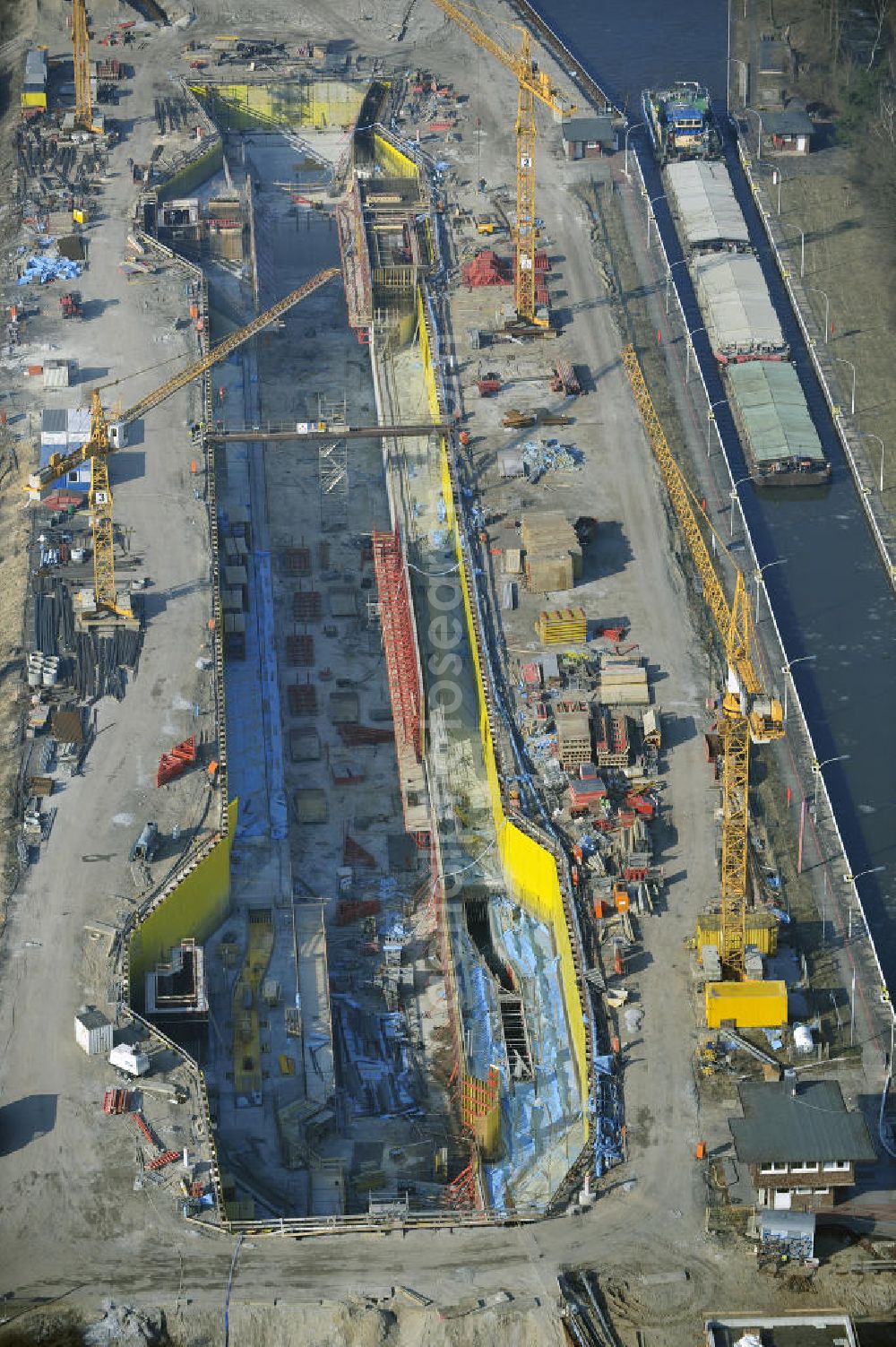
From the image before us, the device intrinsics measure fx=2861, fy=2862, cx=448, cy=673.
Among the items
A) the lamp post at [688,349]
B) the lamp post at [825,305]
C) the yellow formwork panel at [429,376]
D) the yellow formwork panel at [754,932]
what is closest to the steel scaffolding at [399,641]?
the yellow formwork panel at [429,376]

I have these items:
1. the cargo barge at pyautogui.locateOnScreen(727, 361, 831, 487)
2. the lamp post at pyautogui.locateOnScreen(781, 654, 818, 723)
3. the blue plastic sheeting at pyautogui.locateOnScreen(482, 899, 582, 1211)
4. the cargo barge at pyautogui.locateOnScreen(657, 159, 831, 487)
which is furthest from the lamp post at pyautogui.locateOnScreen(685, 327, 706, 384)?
the blue plastic sheeting at pyautogui.locateOnScreen(482, 899, 582, 1211)

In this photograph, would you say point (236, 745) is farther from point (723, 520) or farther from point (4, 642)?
point (723, 520)

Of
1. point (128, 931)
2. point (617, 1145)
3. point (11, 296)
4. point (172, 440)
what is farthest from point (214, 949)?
point (11, 296)

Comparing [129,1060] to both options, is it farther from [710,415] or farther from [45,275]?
[45,275]

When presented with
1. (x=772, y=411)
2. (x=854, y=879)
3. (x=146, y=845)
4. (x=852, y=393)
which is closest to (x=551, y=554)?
(x=772, y=411)

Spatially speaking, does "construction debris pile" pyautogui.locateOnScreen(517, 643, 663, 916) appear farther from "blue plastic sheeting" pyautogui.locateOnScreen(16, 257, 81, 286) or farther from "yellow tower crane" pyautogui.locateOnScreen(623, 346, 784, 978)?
"blue plastic sheeting" pyautogui.locateOnScreen(16, 257, 81, 286)
